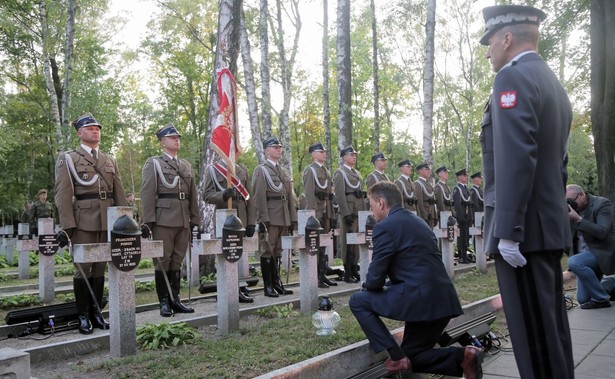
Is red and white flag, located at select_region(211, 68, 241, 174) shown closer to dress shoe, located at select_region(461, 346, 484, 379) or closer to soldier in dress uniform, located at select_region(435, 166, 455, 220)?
dress shoe, located at select_region(461, 346, 484, 379)

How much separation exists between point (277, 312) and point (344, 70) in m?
8.81

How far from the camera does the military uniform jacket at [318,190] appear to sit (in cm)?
957

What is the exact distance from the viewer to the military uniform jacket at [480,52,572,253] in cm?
306

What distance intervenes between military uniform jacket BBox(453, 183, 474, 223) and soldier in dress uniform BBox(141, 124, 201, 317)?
9691 mm

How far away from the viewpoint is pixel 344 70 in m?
14.2

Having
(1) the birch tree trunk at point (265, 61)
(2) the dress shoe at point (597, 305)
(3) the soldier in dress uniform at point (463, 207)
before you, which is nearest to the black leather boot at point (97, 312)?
(2) the dress shoe at point (597, 305)

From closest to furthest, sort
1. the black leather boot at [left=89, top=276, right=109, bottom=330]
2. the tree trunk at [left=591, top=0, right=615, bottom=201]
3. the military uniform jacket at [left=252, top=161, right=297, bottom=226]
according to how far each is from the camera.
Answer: the black leather boot at [left=89, top=276, right=109, bottom=330] → the military uniform jacket at [left=252, top=161, right=297, bottom=226] → the tree trunk at [left=591, top=0, right=615, bottom=201]

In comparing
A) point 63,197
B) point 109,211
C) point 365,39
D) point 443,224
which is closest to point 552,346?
point 109,211

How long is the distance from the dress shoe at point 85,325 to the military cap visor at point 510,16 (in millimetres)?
4898

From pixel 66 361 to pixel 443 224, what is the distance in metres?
7.04

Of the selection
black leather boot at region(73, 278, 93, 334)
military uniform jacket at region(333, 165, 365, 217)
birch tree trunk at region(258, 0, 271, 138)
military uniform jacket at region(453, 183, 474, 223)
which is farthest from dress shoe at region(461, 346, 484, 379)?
birch tree trunk at region(258, 0, 271, 138)

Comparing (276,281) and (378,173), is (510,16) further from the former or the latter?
(378,173)

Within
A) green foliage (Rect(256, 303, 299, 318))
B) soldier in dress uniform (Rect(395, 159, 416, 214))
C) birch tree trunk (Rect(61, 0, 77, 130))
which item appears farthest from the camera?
birch tree trunk (Rect(61, 0, 77, 130))

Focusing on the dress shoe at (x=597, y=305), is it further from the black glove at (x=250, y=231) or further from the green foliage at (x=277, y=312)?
the black glove at (x=250, y=231)
